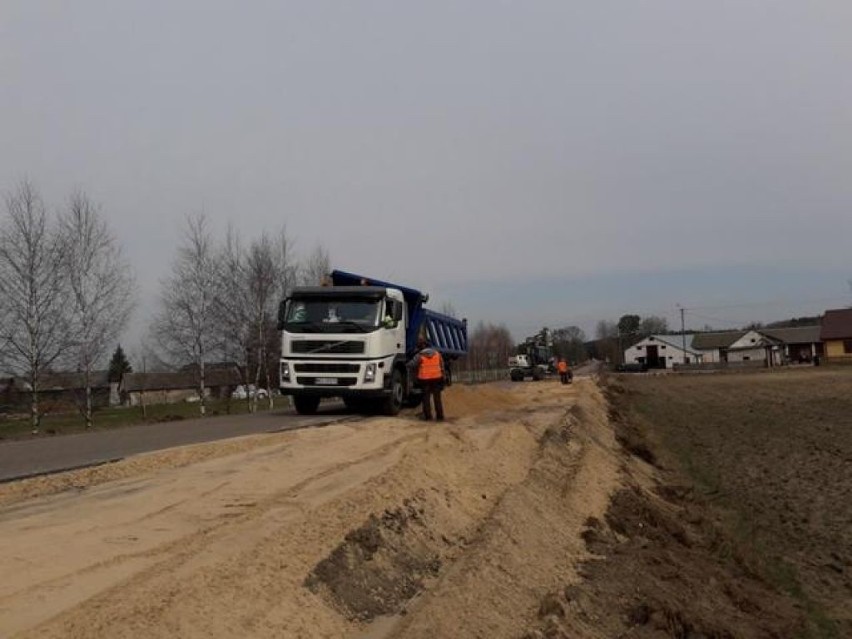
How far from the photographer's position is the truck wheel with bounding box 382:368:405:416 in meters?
16.8

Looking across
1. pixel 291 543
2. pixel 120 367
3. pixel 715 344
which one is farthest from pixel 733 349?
pixel 291 543

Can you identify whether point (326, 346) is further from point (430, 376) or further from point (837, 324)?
point (837, 324)

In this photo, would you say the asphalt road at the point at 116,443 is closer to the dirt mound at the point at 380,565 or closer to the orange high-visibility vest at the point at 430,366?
the orange high-visibility vest at the point at 430,366

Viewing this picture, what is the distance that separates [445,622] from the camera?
5727 mm

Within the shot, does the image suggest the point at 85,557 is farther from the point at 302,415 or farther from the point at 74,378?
the point at 74,378

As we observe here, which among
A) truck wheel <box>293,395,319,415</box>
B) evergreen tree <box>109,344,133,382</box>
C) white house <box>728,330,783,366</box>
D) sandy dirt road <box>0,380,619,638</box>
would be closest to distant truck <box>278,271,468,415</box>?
truck wheel <box>293,395,319,415</box>

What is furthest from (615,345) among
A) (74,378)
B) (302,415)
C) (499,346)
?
(302,415)

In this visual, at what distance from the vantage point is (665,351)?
5369 inches

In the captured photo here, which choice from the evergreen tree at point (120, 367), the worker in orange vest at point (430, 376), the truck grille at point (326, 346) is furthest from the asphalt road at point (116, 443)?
the evergreen tree at point (120, 367)

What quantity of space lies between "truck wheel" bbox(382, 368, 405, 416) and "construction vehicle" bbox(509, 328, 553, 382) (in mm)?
45426

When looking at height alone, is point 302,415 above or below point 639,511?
above

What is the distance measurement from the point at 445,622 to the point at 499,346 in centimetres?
9834

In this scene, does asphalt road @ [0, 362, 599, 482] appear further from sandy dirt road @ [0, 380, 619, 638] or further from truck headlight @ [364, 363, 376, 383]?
truck headlight @ [364, 363, 376, 383]

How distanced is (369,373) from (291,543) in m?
9.72
